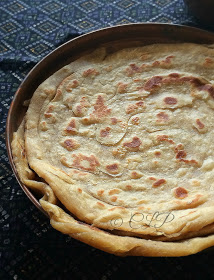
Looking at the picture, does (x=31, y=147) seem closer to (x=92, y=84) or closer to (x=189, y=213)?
(x=92, y=84)

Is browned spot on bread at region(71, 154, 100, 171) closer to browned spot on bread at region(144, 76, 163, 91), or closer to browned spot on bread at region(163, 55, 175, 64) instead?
browned spot on bread at region(144, 76, 163, 91)

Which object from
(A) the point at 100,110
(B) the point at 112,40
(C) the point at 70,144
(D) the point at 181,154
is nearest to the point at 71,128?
(C) the point at 70,144

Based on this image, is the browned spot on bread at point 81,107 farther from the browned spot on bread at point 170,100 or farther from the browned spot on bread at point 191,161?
the browned spot on bread at point 191,161

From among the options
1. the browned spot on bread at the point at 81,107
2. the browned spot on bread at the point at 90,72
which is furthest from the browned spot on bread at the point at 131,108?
the browned spot on bread at the point at 90,72

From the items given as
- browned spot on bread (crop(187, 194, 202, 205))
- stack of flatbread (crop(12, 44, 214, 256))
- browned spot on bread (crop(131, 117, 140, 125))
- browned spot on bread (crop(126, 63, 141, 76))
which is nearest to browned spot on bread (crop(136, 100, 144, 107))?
stack of flatbread (crop(12, 44, 214, 256))

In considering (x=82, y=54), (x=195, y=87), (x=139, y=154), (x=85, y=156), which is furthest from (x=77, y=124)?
(x=195, y=87)

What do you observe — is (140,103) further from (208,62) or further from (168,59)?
(208,62)
